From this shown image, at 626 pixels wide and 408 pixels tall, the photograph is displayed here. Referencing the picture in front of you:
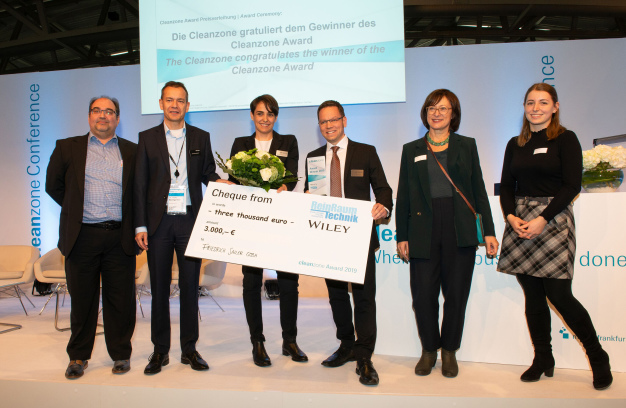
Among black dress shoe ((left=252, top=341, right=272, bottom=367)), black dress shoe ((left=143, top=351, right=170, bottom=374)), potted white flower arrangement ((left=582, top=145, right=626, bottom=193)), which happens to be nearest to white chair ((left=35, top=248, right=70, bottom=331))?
black dress shoe ((left=143, top=351, right=170, bottom=374))

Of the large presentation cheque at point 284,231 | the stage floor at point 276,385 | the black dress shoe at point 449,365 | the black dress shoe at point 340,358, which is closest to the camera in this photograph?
the stage floor at point 276,385

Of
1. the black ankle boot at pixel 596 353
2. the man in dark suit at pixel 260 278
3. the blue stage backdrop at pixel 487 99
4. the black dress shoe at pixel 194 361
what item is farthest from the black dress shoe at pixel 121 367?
the blue stage backdrop at pixel 487 99

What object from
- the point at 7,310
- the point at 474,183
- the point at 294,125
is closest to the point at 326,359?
the point at 474,183

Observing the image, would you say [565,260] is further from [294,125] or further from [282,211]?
[294,125]

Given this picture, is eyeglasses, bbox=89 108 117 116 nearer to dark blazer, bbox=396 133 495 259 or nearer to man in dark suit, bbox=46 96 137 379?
man in dark suit, bbox=46 96 137 379

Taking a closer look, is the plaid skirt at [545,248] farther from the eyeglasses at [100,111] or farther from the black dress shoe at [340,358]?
the eyeglasses at [100,111]

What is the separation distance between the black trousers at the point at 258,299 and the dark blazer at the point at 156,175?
55cm

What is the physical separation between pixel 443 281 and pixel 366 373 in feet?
2.30

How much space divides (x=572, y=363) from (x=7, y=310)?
5983 mm

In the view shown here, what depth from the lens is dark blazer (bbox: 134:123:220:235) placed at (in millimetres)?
2900

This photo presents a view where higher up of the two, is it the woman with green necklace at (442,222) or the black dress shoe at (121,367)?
the woman with green necklace at (442,222)

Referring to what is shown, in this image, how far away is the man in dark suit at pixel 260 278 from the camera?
304 centimetres

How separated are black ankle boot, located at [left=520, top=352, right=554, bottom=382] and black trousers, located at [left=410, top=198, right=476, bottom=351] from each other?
16.6 inches

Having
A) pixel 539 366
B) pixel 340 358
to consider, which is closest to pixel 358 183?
pixel 340 358
